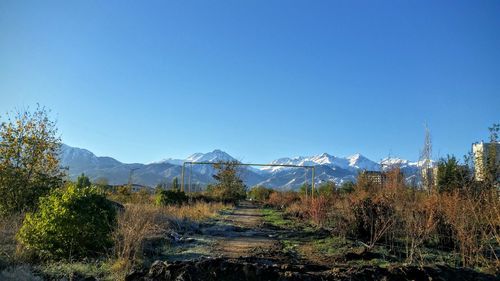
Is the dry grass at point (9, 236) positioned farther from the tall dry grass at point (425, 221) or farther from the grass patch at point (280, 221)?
the grass patch at point (280, 221)

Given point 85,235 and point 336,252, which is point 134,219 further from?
point 336,252

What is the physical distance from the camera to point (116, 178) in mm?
166750

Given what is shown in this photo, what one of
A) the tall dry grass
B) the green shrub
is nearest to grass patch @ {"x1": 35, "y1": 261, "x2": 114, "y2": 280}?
the tall dry grass

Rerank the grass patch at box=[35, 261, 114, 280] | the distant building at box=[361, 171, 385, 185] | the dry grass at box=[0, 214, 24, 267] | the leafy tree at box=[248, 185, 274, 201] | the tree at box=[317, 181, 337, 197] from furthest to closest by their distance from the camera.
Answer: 1. the leafy tree at box=[248, 185, 274, 201]
2. the tree at box=[317, 181, 337, 197]
3. the distant building at box=[361, 171, 385, 185]
4. the dry grass at box=[0, 214, 24, 267]
5. the grass patch at box=[35, 261, 114, 280]

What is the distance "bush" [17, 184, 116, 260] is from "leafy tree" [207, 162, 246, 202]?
34.4 meters

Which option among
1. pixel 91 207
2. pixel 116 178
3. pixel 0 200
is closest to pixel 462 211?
pixel 91 207

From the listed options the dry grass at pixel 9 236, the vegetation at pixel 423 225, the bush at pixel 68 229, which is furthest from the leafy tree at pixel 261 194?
the bush at pixel 68 229

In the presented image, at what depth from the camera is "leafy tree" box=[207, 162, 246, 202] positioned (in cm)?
4477

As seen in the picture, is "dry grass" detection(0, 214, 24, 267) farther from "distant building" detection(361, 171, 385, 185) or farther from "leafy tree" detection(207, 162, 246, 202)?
"leafy tree" detection(207, 162, 246, 202)

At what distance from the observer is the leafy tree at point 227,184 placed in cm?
4477

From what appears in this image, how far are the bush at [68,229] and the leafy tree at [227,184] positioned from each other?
34427mm

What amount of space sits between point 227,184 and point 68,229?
38.4 meters

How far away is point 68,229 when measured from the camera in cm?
895

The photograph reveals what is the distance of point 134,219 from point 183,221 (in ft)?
24.2
